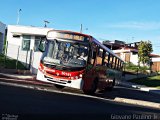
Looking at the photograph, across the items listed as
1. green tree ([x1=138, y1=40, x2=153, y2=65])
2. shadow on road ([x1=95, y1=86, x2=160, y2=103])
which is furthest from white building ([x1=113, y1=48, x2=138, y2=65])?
shadow on road ([x1=95, y1=86, x2=160, y2=103])

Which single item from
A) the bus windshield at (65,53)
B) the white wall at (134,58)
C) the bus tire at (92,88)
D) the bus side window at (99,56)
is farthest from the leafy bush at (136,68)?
the bus windshield at (65,53)

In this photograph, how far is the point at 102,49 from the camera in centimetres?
2150

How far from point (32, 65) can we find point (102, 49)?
697 inches

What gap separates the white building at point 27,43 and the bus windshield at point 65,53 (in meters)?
16.5

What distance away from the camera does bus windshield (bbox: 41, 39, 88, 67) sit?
61.1 feet

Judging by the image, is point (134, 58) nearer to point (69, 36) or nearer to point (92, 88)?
point (92, 88)

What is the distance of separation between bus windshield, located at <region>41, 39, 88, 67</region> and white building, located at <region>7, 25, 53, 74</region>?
54.1 feet

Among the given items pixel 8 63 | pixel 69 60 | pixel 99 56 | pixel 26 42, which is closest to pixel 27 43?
pixel 26 42

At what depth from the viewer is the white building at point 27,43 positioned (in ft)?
118

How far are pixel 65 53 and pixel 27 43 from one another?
73.2 feet

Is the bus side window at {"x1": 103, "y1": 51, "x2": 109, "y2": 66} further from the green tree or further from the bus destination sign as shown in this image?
the green tree

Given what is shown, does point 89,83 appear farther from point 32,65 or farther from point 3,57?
point 32,65

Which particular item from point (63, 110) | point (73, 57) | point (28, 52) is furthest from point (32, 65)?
point (63, 110)

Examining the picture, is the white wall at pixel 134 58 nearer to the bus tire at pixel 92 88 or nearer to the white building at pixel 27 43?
the white building at pixel 27 43
